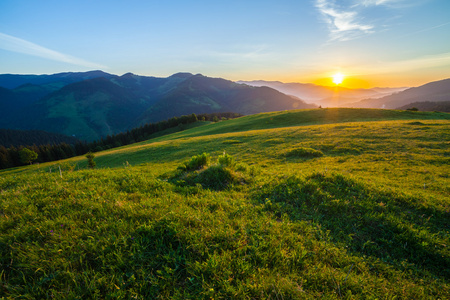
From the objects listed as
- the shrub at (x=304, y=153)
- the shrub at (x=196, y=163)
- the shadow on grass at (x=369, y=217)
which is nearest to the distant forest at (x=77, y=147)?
the shrub at (x=304, y=153)

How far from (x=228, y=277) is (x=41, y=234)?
3.36 m

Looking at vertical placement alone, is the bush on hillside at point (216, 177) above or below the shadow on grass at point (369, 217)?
above

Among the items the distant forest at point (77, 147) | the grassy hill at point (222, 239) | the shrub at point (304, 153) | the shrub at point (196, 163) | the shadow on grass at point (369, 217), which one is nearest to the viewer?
the grassy hill at point (222, 239)

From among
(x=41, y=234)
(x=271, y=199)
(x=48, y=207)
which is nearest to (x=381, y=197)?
(x=271, y=199)

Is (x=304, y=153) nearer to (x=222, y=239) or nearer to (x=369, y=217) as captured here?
(x=369, y=217)

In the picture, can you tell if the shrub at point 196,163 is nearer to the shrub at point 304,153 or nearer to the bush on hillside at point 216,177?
the bush on hillside at point 216,177

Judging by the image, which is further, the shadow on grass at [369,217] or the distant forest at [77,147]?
the distant forest at [77,147]

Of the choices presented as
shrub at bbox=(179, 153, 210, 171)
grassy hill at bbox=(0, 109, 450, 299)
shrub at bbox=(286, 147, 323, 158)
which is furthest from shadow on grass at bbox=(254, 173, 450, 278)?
shrub at bbox=(286, 147, 323, 158)

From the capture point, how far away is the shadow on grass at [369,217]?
12.5 feet

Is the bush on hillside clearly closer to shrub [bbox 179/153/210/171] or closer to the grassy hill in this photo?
the grassy hill

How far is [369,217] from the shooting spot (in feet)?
15.4

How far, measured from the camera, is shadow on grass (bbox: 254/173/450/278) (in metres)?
3.80

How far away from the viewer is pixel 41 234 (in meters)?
3.26

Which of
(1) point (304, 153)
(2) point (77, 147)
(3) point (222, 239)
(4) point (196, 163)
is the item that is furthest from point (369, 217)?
(2) point (77, 147)
